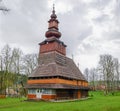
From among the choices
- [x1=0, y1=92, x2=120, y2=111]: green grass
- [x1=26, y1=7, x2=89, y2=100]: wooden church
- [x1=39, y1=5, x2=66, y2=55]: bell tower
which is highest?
[x1=39, y1=5, x2=66, y2=55]: bell tower

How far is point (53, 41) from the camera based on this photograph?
40125mm

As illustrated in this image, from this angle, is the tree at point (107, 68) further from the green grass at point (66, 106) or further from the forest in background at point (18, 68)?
the green grass at point (66, 106)

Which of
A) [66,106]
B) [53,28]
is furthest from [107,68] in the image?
[66,106]

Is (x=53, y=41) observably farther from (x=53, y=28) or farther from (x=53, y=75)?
(x=53, y=75)

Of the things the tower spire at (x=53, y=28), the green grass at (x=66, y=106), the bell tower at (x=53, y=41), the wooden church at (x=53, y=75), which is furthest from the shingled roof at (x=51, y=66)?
the green grass at (x=66, y=106)

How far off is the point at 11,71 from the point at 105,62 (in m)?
27.6

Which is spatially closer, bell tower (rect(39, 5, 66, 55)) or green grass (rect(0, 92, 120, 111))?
green grass (rect(0, 92, 120, 111))

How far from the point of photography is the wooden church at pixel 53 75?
33.5 metres

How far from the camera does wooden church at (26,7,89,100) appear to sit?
110ft

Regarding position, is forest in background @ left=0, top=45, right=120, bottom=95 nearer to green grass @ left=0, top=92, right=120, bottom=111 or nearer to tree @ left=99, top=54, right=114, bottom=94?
tree @ left=99, top=54, right=114, bottom=94

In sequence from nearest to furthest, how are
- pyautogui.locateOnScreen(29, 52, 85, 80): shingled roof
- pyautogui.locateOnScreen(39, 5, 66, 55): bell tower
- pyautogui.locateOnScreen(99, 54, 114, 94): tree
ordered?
pyautogui.locateOnScreen(29, 52, 85, 80): shingled roof
pyautogui.locateOnScreen(39, 5, 66, 55): bell tower
pyautogui.locateOnScreen(99, 54, 114, 94): tree

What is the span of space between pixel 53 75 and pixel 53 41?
9.21 meters

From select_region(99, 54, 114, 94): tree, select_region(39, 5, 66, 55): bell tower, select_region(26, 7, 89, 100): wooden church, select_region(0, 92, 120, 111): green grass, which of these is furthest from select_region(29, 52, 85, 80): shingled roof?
select_region(99, 54, 114, 94): tree

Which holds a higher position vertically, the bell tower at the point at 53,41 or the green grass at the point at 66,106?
the bell tower at the point at 53,41
